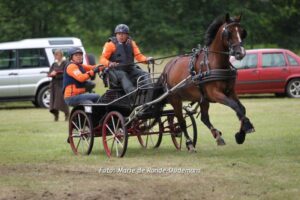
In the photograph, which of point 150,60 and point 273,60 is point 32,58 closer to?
point 273,60

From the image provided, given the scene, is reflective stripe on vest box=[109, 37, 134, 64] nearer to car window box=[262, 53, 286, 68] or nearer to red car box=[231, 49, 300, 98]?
red car box=[231, 49, 300, 98]

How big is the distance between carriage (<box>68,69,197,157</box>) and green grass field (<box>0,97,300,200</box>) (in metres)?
0.31

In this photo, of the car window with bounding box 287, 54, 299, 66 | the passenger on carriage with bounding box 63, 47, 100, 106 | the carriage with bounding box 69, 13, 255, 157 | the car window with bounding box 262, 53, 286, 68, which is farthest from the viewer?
the car window with bounding box 287, 54, 299, 66

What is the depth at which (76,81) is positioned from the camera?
1395cm

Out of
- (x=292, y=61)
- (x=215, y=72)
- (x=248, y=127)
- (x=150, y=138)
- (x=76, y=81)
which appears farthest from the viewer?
(x=292, y=61)

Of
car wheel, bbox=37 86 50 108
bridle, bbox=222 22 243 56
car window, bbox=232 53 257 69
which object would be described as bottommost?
car wheel, bbox=37 86 50 108

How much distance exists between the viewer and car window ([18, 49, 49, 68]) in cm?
2744

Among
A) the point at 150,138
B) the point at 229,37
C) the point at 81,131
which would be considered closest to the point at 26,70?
the point at 150,138

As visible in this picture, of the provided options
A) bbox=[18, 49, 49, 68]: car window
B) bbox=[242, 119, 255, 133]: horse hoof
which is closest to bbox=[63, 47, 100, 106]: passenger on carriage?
bbox=[242, 119, 255, 133]: horse hoof

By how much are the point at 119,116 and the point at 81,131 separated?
1.11 m

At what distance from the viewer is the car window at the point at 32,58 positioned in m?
27.4

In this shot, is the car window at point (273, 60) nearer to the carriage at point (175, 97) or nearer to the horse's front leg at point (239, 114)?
the carriage at point (175, 97)

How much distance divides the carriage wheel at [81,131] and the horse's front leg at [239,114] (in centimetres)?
224

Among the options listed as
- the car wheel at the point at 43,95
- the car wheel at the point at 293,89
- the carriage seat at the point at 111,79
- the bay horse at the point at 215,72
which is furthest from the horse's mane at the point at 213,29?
the car wheel at the point at 293,89
